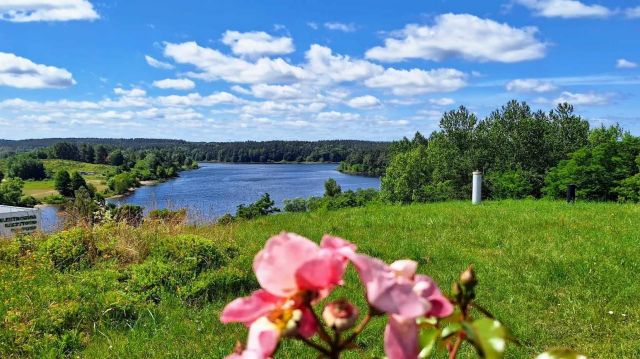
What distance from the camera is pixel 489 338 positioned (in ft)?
1.83

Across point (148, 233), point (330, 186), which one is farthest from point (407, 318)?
point (330, 186)

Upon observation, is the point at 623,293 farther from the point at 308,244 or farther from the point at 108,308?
the point at 308,244

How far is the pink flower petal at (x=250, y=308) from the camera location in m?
0.54

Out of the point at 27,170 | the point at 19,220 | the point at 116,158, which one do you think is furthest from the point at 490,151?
the point at 116,158

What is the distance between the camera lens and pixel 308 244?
508 mm

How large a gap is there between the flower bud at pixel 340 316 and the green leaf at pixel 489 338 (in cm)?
13

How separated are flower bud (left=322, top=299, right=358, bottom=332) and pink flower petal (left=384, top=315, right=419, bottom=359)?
0.12ft

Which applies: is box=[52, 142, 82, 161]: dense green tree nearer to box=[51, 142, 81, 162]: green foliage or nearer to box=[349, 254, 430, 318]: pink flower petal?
box=[51, 142, 81, 162]: green foliage

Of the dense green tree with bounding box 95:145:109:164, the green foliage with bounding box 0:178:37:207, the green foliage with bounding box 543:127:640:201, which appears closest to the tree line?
the green foliage with bounding box 543:127:640:201

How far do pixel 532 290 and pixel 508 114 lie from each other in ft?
110

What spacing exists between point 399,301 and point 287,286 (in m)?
0.12

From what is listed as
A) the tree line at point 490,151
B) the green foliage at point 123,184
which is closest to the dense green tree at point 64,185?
the green foliage at point 123,184

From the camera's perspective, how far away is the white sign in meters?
7.37

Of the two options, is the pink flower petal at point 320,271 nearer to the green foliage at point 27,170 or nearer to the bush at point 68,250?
the bush at point 68,250
